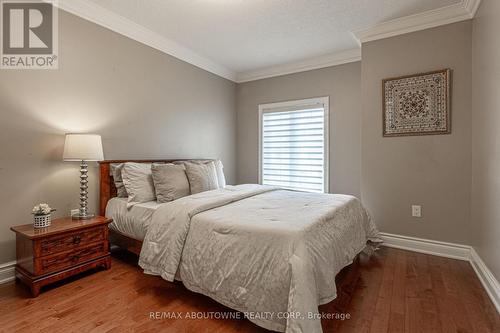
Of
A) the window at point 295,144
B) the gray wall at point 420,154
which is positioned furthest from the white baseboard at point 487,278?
the window at point 295,144

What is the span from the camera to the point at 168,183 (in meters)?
2.61

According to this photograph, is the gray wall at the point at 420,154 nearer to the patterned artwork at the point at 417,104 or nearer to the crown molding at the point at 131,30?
the patterned artwork at the point at 417,104

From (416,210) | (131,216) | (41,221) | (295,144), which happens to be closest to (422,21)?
(416,210)

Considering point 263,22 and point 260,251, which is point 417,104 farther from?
point 260,251

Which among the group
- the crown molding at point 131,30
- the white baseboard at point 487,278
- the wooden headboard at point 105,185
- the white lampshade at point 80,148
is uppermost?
the crown molding at point 131,30

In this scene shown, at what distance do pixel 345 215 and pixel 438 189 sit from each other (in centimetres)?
139

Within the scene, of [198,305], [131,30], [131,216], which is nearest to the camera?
[198,305]

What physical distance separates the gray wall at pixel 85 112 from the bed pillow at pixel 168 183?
65cm

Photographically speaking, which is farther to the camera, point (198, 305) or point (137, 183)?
point (137, 183)

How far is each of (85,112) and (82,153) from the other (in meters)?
0.61

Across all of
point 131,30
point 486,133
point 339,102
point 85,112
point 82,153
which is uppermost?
point 131,30

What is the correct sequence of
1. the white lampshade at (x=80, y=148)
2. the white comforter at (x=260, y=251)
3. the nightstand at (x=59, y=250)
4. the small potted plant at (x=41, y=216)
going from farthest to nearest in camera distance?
the white lampshade at (x=80, y=148) → the small potted plant at (x=41, y=216) → the nightstand at (x=59, y=250) → the white comforter at (x=260, y=251)

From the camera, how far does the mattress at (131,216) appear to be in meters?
2.32

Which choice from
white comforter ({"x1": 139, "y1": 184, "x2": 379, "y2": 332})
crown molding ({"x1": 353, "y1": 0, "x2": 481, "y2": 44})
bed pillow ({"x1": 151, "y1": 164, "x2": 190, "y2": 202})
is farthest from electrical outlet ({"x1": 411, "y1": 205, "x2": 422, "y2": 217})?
bed pillow ({"x1": 151, "y1": 164, "x2": 190, "y2": 202})
